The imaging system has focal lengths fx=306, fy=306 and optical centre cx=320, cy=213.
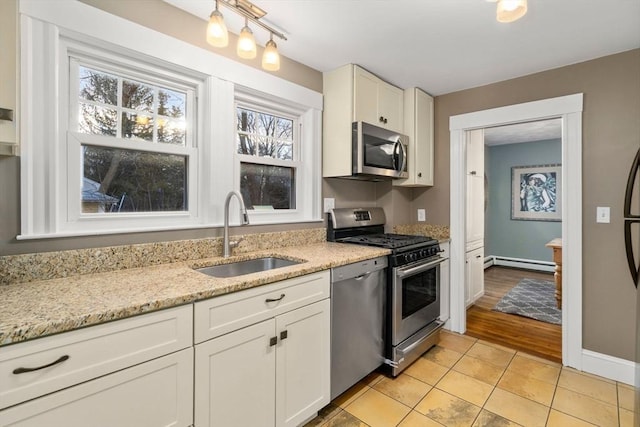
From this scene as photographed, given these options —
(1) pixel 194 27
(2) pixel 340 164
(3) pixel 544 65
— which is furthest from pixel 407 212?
(1) pixel 194 27

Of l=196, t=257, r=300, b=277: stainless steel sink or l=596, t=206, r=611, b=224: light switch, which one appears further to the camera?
l=596, t=206, r=611, b=224: light switch

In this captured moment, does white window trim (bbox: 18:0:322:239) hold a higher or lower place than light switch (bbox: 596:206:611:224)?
higher

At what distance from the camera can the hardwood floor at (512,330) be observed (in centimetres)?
265

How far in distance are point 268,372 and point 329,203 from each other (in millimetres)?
1514

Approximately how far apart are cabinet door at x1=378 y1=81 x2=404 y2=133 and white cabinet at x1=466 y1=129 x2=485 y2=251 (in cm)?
111

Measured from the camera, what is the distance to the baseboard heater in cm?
534

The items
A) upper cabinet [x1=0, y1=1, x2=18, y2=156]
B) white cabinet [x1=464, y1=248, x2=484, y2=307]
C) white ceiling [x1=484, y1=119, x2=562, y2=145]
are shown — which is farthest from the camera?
white ceiling [x1=484, y1=119, x2=562, y2=145]

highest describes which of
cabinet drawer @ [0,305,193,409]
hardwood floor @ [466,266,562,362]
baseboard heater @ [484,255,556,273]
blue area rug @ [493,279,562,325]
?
cabinet drawer @ [0,305,193,409]

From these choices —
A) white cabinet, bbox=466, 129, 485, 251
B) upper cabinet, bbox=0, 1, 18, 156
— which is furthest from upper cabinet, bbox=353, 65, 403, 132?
upper cabinet, bbox=0, 1, 18, 156

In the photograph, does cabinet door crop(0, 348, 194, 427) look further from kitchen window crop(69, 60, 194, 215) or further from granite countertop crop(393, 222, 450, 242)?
granite countertop crop(393, 222, 450, 242)

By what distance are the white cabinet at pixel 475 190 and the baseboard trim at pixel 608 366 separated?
1.42 metres

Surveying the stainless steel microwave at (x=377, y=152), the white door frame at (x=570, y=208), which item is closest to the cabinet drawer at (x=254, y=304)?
the stainless steel microwave at (x=377, y=152)

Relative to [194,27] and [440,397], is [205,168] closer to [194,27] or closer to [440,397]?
[194,27]

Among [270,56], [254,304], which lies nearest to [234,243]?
[254,304]
